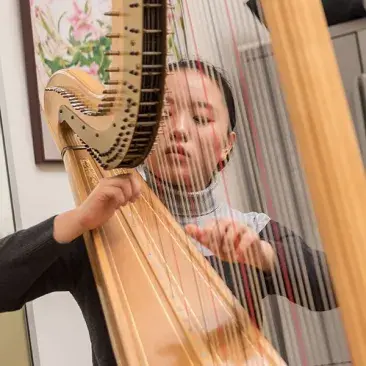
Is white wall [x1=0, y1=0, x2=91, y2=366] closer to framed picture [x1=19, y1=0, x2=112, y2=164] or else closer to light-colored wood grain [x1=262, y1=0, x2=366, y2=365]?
framed picture [x1=19, y1=0, x2=112, y2=164]

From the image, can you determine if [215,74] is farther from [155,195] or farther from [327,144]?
[155,195]

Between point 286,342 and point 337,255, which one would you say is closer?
point 337,255

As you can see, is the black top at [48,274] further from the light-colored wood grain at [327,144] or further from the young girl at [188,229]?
the light-colored wood grain at [327,144]

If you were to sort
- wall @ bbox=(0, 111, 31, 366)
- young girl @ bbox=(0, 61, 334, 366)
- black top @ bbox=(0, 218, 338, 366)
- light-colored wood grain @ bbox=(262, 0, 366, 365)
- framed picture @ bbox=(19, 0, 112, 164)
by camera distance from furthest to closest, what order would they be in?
framed picture @ bbox=(19, 0, 112, 164), wall @ bbox=(0, 111, 31, 366), black top @ bbox=(0, 218, 338, 366), young girl @ bbox=(0, 61, 334, 366), light-colored wood grain @ bbox=(262, 0, 366, 365)

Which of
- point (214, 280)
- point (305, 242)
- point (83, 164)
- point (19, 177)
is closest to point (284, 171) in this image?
point (305, 242)

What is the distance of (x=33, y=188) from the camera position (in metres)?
1.40

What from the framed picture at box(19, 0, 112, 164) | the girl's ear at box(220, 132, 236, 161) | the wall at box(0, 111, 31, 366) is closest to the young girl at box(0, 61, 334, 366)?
the girl's ear at box(220, 132, 236, 161)

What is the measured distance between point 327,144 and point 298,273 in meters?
0.10

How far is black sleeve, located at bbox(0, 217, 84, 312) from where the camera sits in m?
0.81

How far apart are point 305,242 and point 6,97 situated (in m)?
1.17

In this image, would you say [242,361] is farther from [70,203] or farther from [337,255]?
[70,203]

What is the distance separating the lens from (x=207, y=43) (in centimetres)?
46

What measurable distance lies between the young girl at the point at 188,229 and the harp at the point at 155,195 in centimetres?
3

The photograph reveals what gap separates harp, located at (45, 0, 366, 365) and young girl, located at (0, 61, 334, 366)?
28mm
